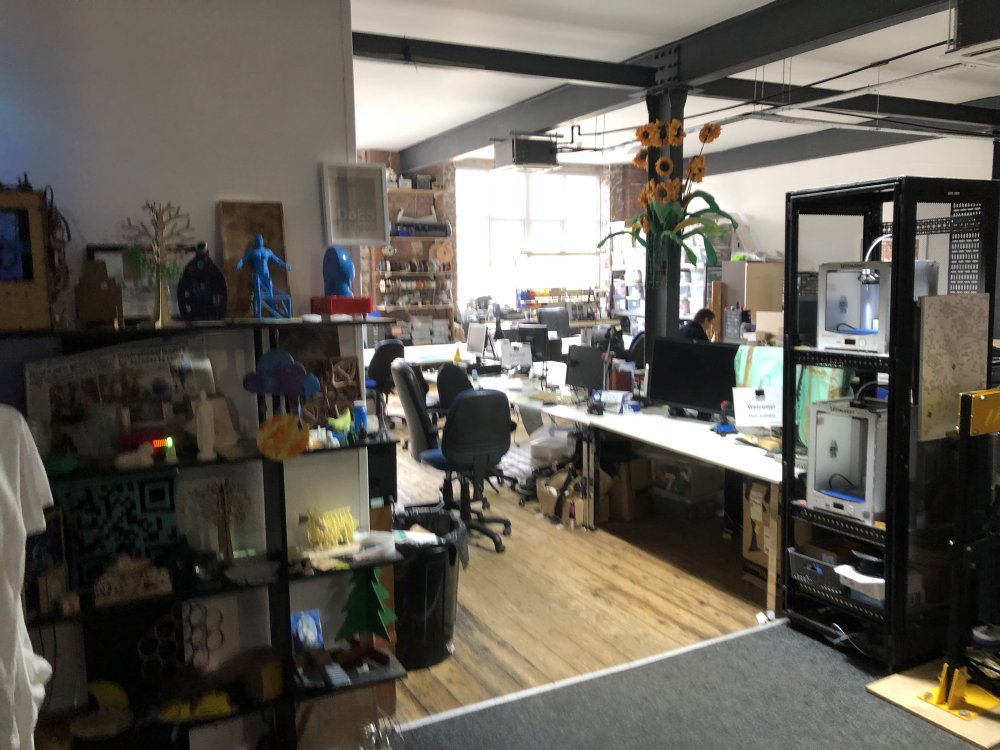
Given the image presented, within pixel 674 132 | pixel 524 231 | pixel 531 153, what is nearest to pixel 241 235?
pixel 674 132

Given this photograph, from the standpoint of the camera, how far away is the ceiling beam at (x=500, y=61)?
4.50 m

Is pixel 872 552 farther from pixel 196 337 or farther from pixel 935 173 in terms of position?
pixel 935 173

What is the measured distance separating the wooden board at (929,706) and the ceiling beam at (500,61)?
12.7ft

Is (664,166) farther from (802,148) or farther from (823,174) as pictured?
(823,174)

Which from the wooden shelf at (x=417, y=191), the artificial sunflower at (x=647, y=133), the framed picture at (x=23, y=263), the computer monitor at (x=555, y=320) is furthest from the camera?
the wooden shelf at (x=417, y=191)

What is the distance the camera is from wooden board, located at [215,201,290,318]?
2547mm

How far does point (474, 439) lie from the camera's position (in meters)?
4.50

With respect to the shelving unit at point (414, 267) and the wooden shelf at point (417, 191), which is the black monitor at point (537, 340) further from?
the wooden shelf at point (417, 191)

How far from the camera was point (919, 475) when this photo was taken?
304 centimetres

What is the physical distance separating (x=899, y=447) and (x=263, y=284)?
2.42m

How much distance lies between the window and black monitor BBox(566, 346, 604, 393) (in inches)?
223

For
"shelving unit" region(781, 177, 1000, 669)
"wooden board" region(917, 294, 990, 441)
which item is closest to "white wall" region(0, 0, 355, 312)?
"shelving unit" region(781, 177, 1000, 669)

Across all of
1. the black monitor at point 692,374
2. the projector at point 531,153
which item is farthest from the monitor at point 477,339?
the black monitor at point 692,374

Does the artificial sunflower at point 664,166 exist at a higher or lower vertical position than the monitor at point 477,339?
higher
